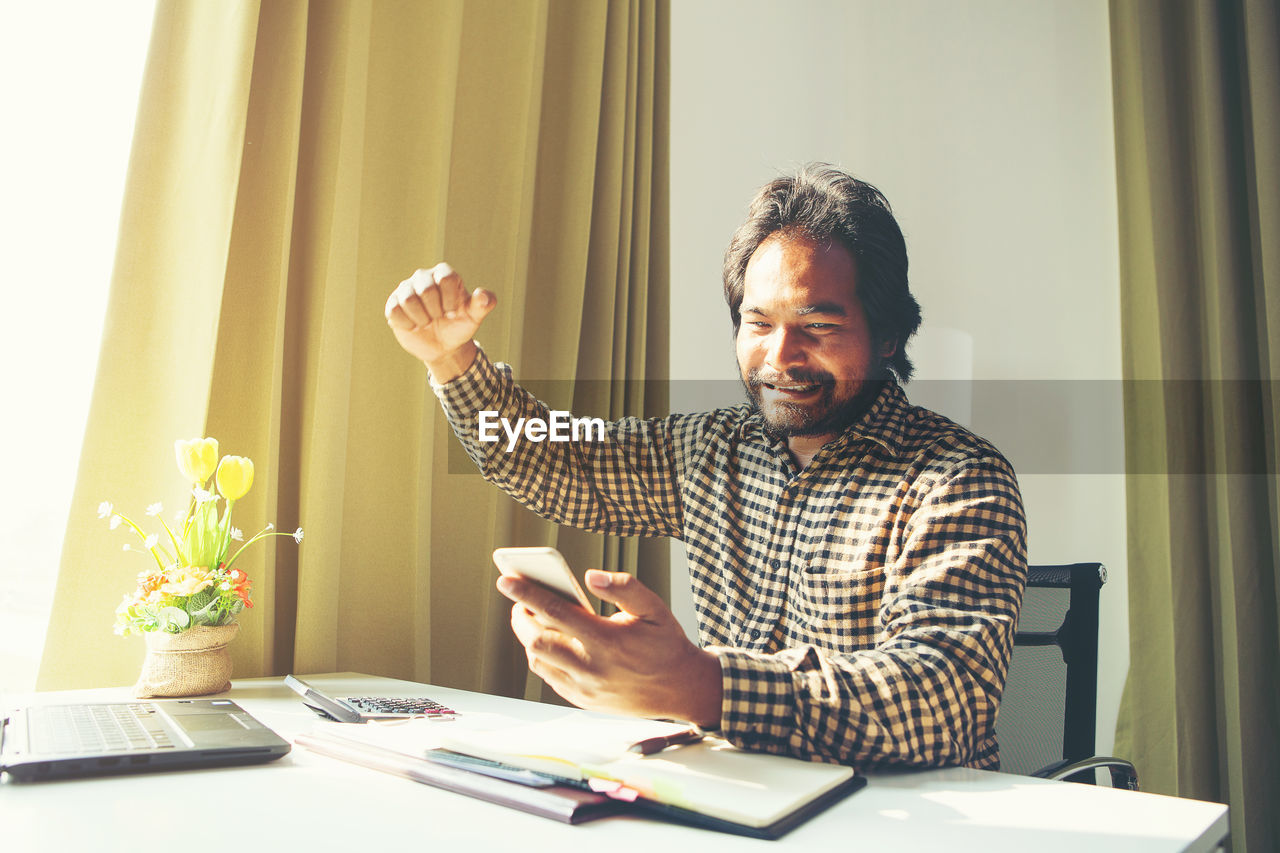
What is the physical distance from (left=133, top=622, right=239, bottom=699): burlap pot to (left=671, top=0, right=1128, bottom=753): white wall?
4.35 feet

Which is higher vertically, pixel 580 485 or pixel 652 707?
pixel 580 485

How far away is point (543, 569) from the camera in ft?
2.17

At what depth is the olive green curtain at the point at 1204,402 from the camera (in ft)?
6.31

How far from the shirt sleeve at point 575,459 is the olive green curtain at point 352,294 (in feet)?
0.75

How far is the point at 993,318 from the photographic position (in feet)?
8.18

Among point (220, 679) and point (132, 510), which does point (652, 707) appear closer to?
point (220, 679)

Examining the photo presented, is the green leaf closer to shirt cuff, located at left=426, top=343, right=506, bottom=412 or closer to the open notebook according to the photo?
the open notebook

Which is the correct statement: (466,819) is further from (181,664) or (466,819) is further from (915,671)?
(181,664)

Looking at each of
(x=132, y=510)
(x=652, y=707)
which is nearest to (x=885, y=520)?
(x=652, y=707)

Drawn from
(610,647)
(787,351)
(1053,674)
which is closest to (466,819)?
(610,647)

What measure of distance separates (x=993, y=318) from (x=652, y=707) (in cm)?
212

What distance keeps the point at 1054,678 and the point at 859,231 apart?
688 mm

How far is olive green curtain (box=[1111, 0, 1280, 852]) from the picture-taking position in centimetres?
192

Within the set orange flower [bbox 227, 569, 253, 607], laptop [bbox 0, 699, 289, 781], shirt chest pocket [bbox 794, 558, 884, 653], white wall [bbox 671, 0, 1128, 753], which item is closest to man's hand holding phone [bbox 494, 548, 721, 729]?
laptop [bbox 0, 699, 289, 781]
